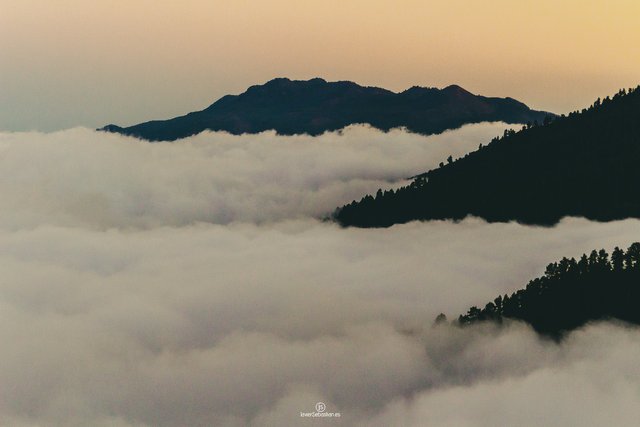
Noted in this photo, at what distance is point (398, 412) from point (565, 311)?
53.2m

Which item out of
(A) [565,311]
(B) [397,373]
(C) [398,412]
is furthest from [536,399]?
(B) [397,373]

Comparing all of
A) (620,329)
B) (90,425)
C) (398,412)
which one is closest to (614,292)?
(620,329)

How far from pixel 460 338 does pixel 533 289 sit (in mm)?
28820

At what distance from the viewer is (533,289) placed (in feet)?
566

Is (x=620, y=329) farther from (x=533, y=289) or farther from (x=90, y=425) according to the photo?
(x=90, y=425)

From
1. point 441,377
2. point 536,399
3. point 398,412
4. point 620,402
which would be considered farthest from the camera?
point 441,377

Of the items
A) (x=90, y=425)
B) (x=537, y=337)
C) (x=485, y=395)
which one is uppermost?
(x=537, y=337)

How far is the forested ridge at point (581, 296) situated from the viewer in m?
156

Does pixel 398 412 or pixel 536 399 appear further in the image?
pixel 398 412

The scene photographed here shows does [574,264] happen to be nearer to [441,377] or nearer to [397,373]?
[441,377]

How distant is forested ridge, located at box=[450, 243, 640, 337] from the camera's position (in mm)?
156125

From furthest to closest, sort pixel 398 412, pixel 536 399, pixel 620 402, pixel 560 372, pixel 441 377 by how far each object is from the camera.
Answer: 1. pixel 441 377
2. pixel 398 412
3. pixel 560 372
4. pixel 536 399
5. pixel 620 402

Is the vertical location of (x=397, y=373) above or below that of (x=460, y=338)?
below

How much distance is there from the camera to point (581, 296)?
161 m
